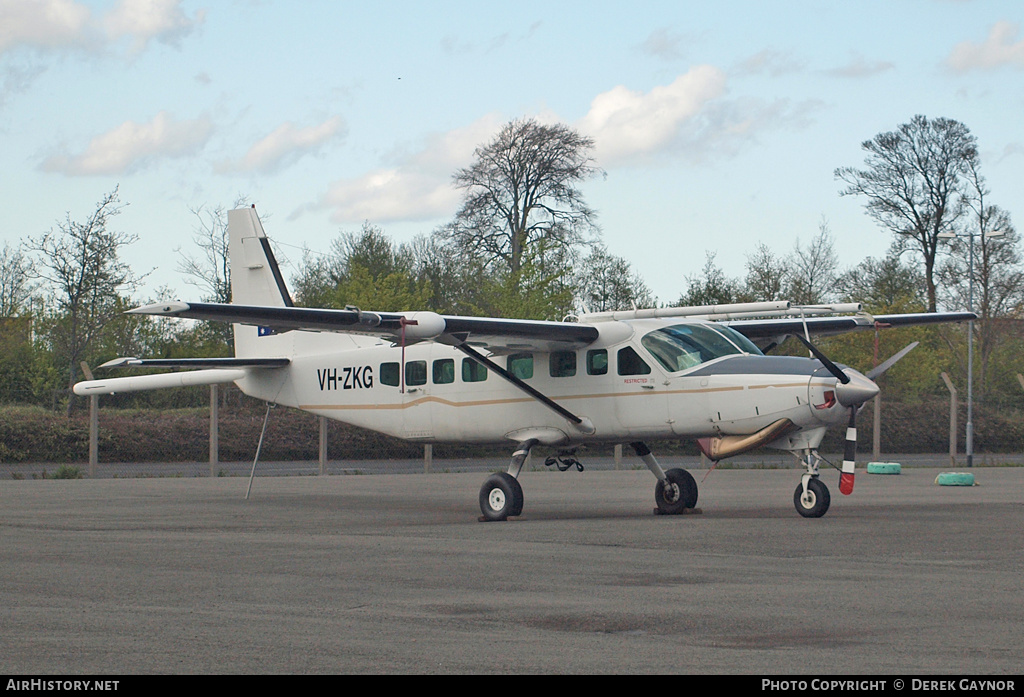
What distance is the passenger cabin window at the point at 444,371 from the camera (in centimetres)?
1778

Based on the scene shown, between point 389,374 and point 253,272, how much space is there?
13.4ft

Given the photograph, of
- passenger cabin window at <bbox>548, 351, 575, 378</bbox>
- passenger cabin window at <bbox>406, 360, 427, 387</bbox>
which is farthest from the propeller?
passenger cabin window at <bbox>406, 360, 427, 387</bbox>

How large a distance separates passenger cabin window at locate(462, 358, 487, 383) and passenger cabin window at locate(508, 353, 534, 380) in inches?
20.6

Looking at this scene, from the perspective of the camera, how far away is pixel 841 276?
53.4 metres

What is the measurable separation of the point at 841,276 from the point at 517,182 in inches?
612

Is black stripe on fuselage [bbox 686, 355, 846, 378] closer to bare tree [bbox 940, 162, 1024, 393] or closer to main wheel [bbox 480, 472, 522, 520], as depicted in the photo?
main wheel [bbox 480, 472, 522, 520]

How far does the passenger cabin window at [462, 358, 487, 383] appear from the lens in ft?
57.2

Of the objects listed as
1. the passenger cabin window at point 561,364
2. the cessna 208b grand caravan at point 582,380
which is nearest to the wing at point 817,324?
the cessna 208b grand caravan at point 582,380

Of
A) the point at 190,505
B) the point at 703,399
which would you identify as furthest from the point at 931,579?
the point at 190,505

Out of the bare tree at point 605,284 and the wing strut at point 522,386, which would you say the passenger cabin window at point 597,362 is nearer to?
the wing strut at point 522,386

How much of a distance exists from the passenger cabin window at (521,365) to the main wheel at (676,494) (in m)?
2.48

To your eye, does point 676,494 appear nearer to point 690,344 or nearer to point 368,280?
point 690,344
